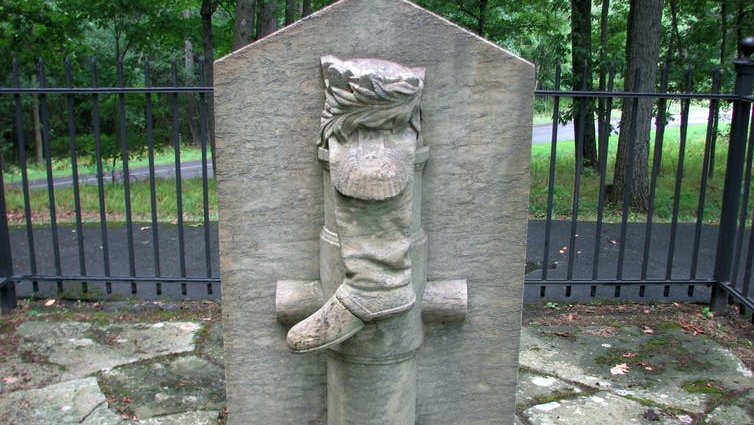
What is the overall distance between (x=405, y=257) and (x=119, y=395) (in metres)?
1.94

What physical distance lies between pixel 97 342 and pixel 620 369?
297cm

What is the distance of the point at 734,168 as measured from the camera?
14.2 ft

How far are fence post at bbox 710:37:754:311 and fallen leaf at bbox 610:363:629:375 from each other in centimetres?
130

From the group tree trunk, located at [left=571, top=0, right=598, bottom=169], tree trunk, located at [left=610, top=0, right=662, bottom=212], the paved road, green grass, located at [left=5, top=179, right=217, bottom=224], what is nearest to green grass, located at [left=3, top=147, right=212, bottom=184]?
green grass, located at [left=5, top=179, right=217, bottom=224]

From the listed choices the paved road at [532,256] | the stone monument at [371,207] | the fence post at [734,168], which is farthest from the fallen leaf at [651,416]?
the fence post at [734,168]

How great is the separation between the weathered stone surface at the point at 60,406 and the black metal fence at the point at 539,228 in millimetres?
1266

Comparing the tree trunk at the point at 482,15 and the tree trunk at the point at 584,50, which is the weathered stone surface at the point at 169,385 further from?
the tree trunk at the point at 482,15

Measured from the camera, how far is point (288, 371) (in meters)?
2.57

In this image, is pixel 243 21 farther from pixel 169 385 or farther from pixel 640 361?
pixel 640 361

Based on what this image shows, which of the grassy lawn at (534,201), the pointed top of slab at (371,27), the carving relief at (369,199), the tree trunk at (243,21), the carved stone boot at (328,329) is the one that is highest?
the tree trunk at (243,21)

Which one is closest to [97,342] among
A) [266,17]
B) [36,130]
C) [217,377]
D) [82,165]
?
[217,377]

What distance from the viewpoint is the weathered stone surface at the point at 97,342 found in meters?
3.65

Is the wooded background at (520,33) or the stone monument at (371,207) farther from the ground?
the wooded background at (520,33)

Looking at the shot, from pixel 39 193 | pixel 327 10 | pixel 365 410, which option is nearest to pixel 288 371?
pixel 365 410
